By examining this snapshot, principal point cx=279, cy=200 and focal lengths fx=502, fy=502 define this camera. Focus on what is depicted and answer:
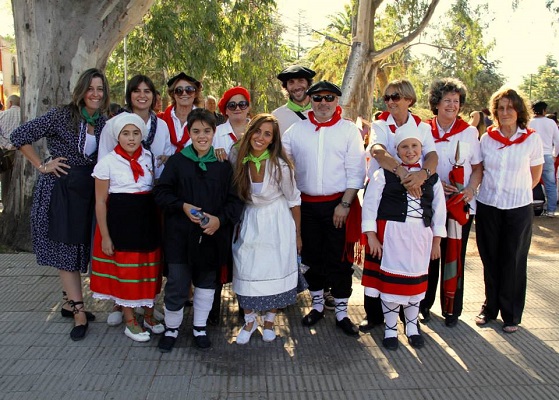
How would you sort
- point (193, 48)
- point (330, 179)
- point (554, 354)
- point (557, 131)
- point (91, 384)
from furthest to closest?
point (193, 48) < point (557, 131) < point (330, 179) < point (554, 354) < point (91, 384)

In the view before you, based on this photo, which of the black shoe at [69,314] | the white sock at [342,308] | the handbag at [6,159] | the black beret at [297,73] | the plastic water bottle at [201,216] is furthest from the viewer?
the handbag at [6,159]

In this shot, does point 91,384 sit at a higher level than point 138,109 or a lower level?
lower

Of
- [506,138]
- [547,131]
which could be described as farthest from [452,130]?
[547,131]

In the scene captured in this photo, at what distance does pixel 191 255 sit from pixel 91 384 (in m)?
1.04

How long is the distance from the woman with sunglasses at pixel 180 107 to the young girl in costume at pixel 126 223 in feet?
1.63

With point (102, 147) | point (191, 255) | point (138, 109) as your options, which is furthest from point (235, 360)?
point (138, 109)

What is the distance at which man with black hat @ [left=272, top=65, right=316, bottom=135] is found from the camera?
176 inches

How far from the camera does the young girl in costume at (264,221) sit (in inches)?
145

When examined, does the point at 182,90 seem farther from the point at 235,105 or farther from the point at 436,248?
the point at 436,248

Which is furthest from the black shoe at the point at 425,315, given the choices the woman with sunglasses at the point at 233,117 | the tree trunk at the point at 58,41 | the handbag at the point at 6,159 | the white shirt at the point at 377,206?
the handbag at the point at 6,159

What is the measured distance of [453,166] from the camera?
13.0 ft

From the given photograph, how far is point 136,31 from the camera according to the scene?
1292cm

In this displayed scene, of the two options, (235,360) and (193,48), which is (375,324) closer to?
(235,360)

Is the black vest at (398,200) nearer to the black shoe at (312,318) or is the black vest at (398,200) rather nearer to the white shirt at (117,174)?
the black shoe at (312,318)
